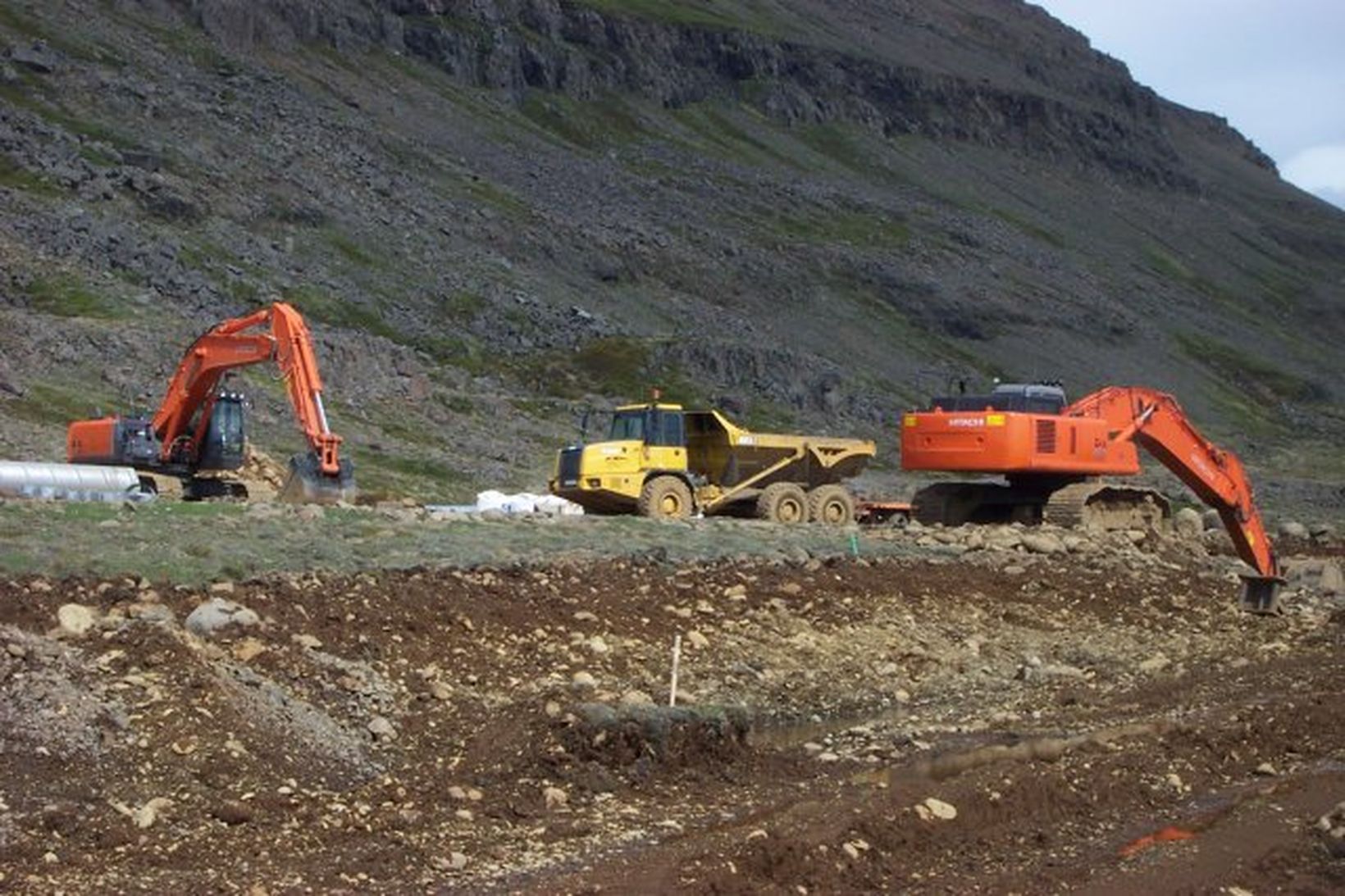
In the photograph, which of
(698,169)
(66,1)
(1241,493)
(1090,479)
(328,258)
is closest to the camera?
(1241,493)

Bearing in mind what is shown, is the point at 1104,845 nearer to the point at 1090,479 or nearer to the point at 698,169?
the point at 1090,479

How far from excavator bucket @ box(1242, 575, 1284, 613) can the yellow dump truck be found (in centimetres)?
802

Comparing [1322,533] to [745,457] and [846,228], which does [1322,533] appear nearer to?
[745,457]

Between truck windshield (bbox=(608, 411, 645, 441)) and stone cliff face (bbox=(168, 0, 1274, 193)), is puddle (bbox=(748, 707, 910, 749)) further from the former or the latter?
stone cliff face (bbox=(168, 0, 1274, 193))

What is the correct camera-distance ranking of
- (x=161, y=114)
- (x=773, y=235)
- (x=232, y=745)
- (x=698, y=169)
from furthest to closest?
1. (x=698, y=169)
2. (x=773, y=235)
3. (x=161, y=114)
4. (x=232, y=745)

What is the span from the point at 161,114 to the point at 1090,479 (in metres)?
62.1

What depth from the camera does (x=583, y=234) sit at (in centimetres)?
9144

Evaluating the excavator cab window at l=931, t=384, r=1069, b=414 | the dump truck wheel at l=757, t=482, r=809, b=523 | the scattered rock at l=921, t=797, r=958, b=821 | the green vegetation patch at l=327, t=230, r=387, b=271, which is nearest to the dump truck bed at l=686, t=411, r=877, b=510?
the dump truck wheel at l=757, t=482, r=809, b=523

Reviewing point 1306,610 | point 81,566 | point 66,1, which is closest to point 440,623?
point 81,566

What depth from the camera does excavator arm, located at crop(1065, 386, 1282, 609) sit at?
28641 millimetres

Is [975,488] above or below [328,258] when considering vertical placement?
below

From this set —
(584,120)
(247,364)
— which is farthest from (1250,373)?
(247,364)

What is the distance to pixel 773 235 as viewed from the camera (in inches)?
4200

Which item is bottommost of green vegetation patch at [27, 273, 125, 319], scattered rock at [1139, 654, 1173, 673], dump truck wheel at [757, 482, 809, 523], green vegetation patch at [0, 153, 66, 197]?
scattered rock at [1139, 654, 1173, 673]
